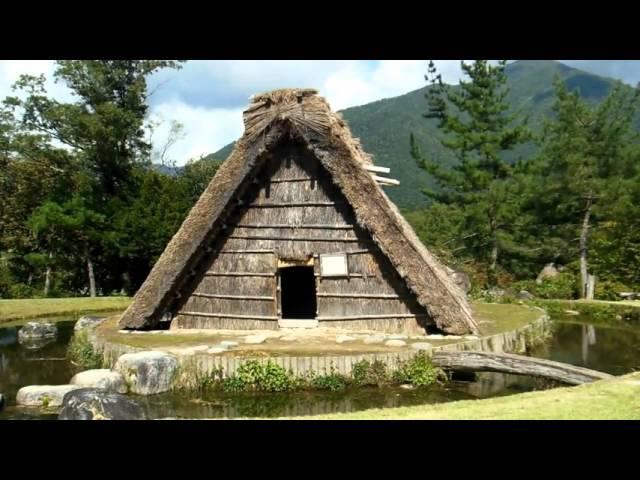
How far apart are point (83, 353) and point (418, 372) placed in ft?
22.4

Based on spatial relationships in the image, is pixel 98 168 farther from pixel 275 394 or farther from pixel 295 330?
pixel 275 394

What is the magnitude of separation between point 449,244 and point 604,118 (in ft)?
28.3

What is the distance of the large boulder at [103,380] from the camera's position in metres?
9.52

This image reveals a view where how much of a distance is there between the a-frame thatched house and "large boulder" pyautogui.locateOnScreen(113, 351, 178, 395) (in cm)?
293

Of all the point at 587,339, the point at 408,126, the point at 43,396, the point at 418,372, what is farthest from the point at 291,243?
the point at 408,126

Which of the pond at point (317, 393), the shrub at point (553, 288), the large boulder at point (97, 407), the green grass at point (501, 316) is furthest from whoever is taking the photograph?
the shrub at point (553, 288)

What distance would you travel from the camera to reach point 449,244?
28703 millimetres

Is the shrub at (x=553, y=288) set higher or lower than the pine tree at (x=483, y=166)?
lower

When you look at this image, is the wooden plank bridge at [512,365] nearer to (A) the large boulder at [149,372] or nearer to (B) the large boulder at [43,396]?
(A) the large boulder at [149,372]

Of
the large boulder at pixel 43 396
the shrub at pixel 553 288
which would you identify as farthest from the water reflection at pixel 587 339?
the large boulder at pixel 43 396

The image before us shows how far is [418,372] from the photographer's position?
10.0 m

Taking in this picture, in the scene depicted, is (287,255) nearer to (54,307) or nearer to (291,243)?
(291,243)

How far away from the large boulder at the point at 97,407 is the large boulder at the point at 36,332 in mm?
9684

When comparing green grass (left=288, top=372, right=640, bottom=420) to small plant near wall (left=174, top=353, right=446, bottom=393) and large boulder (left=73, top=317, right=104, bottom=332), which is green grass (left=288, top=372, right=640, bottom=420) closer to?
small plant near wall (left=174, top=353, right=446, bottom=393)
